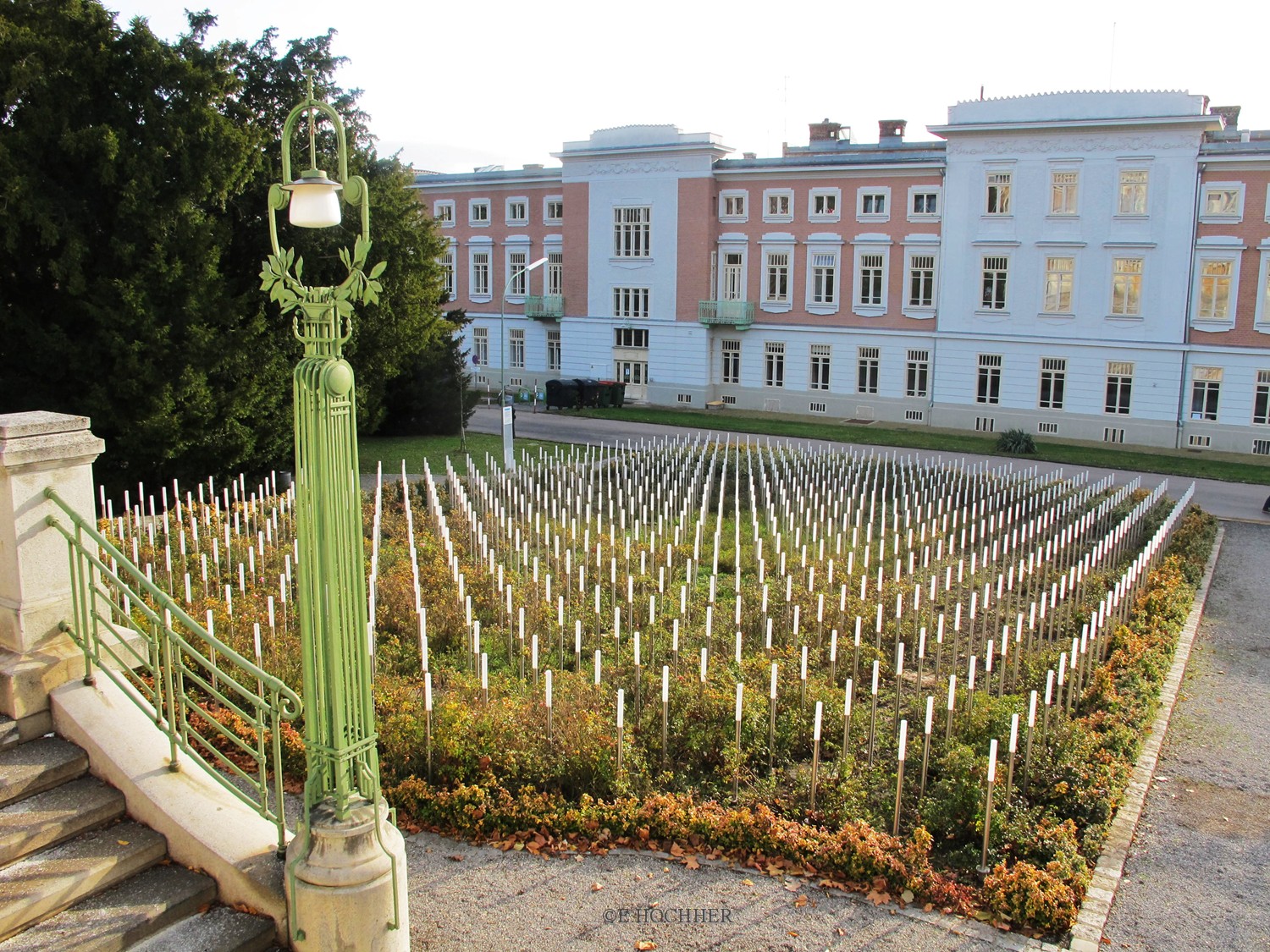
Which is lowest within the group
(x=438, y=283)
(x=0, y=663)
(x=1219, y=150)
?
(x=0, y=663)

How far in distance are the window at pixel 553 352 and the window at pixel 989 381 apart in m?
15.8

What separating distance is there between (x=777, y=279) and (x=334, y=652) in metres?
32.7

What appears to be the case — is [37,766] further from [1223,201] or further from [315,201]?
[1223,201]

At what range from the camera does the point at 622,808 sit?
22.8ft

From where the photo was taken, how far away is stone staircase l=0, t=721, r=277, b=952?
188 inches

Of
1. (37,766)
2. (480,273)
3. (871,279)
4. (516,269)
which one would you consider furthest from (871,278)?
(37,766)

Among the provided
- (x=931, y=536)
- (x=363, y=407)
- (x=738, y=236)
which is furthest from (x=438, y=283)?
(x=931, y=536)

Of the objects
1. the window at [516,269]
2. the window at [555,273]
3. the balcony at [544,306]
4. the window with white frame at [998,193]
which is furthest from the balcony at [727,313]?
the window at [516,269]

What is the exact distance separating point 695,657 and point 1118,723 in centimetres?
343

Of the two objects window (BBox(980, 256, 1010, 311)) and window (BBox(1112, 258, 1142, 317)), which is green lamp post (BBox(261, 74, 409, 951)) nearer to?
window (BBox(1112, 258, 1142, 317))

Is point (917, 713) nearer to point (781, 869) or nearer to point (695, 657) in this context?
point (695, 657)

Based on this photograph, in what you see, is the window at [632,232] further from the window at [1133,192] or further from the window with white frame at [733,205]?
the window at [1133,192]

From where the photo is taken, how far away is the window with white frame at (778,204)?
35.3 m

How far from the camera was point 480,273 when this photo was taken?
4297cm
